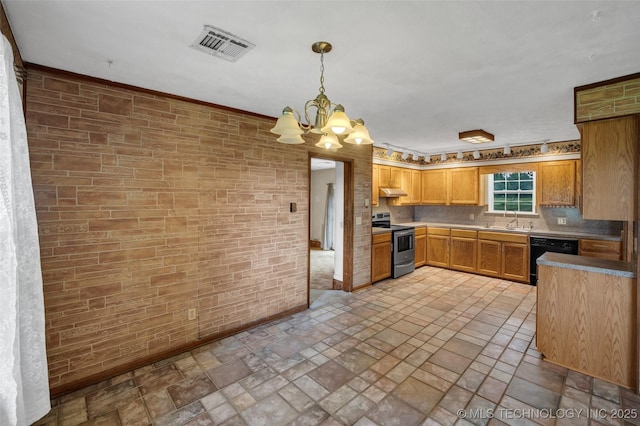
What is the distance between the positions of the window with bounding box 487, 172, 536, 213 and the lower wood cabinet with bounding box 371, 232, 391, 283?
2.58 meters

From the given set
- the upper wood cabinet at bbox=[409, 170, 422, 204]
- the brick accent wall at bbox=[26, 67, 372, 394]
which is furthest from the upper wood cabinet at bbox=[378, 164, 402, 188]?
the brick accent wall at bbox=[26, 67, 372, 394]

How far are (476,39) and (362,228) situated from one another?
3233 mm

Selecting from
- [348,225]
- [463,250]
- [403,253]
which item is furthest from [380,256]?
[463,250]

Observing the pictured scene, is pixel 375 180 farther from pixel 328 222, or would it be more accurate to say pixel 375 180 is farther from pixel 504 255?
pixel 328 222

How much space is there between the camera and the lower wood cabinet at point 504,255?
5.12 metres

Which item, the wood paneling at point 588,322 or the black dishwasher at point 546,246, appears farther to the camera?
the black dishwasher at point 546,246

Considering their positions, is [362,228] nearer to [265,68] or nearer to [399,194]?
[399,194]

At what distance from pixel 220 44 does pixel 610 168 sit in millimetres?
3233

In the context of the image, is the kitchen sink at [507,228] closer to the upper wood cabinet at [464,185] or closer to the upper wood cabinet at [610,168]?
the upper wood cabinet at [464,185]

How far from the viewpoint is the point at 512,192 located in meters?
5.95

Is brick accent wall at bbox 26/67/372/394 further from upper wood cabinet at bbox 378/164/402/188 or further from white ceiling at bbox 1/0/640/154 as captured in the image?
upper wood cabinet at bbox 378/164/402/188

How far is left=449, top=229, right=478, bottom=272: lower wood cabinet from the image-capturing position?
18.7 ft

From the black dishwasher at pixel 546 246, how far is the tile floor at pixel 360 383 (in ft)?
5.73

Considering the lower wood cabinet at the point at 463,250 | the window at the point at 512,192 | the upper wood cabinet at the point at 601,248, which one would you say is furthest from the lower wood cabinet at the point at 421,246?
the upper wood cabinet at the point at 601,248
